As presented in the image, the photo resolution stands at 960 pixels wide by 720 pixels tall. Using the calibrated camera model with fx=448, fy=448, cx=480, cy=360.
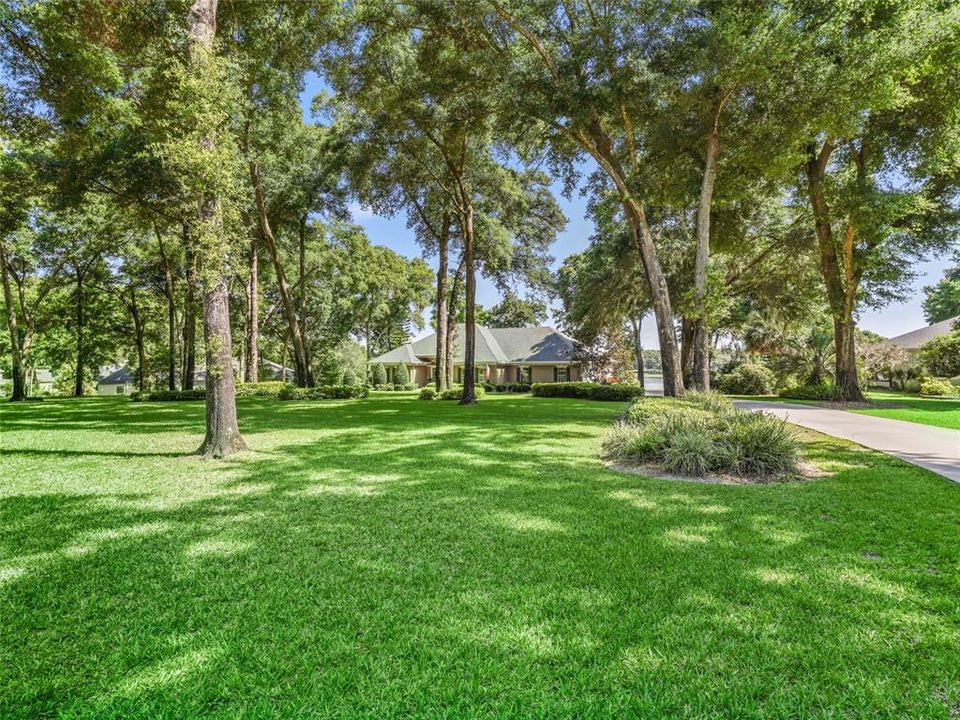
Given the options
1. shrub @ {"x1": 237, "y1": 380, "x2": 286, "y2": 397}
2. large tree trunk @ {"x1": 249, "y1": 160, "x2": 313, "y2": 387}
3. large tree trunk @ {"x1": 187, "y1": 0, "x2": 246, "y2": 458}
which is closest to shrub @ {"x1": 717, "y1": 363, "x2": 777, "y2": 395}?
large tree trunk @ {"x1": 249, "y1": 160, "x2": 313, "y2": 387}

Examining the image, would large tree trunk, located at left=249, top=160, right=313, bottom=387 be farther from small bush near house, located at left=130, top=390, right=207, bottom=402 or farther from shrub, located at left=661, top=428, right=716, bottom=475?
shrub, located at left=661, top=428, right=716, bottom=475

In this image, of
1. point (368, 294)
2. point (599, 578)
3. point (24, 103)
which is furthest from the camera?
point (368, 294)

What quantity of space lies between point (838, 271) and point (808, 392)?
24.6 ft

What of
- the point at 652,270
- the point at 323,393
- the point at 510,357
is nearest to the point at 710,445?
the point at 652,270

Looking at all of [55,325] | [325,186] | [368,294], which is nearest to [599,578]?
[325,186]

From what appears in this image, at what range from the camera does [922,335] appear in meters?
32.1

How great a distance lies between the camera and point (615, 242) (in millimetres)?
22125

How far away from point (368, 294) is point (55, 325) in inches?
806

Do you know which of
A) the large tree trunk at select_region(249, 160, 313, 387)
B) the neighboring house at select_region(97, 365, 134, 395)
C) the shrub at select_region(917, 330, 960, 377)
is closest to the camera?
the large tree trunk at select_region(249, 160, 313, 387)

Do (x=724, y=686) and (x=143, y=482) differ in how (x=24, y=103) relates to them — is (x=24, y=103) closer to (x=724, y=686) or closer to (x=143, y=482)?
(x=143, y=482)

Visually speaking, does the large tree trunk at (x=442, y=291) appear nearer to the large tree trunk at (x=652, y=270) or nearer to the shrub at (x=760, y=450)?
the large tree trunk at (x=652, y=270)

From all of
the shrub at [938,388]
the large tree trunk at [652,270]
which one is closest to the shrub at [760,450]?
the large tree trunk at [652,270]

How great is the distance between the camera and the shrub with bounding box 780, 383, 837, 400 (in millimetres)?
20462

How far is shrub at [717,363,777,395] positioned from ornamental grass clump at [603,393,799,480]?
21.8 m
